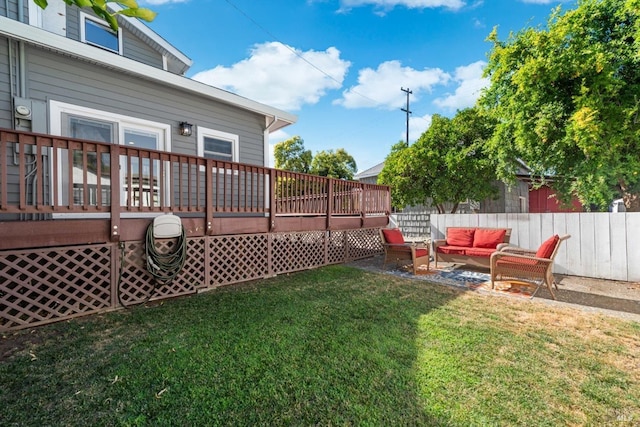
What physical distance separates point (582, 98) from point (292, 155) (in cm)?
2031

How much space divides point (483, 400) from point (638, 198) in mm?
7120

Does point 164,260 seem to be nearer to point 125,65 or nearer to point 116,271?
point 116,271

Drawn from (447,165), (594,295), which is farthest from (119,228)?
(447,165)

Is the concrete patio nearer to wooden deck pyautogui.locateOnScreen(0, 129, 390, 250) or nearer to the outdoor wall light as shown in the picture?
wooden deck pyautogui.locateOnScreen(0, 129, 390, 250)

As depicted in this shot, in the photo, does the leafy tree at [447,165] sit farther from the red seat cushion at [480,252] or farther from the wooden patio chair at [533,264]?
the wooden patio chair at [533,264]

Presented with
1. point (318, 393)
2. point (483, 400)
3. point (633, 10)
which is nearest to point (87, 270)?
point (318, 393)

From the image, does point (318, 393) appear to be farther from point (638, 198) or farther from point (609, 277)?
point (638, 198)

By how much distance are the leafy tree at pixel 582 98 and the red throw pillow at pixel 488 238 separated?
87.6 inches

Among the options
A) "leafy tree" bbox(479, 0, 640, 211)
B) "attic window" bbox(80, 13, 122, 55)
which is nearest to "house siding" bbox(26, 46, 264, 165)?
"attic window" bbox(80, 13, 122, 55)

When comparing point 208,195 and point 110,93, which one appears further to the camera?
point 110,93

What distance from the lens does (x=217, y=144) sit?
6910 millimetres

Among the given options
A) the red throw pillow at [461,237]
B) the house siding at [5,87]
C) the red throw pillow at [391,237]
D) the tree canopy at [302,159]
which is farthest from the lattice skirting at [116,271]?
the tree canopy at [302,159]

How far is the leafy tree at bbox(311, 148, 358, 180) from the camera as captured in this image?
24.3 metres

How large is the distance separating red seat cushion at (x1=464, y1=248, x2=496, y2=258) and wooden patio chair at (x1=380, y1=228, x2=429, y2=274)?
0.80 m
